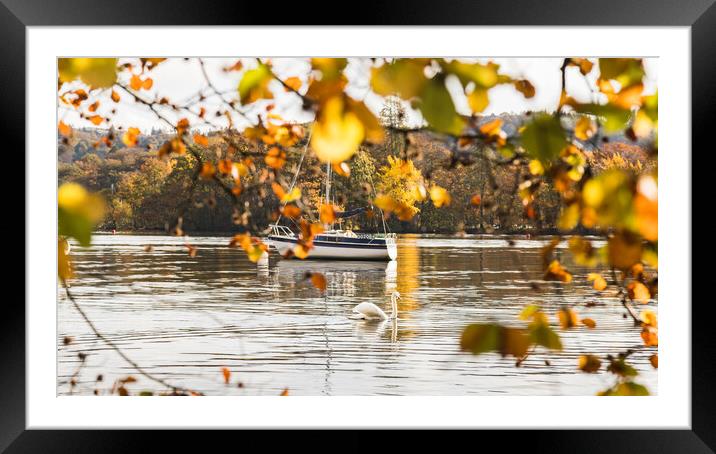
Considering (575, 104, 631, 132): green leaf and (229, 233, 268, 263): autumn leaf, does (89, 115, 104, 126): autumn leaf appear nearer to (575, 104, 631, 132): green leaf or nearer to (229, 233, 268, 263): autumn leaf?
(229, 233, 268, 263): autumn leaf

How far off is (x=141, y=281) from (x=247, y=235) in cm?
1568

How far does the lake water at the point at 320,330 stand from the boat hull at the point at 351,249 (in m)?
1.30

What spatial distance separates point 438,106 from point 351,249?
21.9 meters

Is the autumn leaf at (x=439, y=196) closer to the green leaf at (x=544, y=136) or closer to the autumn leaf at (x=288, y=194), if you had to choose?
the autumn leaf at (x=288, y=194)

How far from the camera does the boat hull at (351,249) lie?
21.8 meters

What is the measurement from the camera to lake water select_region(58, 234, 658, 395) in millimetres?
8555

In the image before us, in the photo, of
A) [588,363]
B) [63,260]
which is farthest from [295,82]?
[588,363]

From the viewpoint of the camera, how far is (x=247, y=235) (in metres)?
1.70

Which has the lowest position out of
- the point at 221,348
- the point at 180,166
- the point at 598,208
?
the point at 221,348

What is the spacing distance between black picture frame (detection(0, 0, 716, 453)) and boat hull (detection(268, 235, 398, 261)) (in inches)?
791

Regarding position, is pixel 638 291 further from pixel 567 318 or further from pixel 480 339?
pixel 480 339

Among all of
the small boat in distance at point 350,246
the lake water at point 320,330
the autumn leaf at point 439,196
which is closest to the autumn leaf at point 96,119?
the autumn leaf at point 439,196
